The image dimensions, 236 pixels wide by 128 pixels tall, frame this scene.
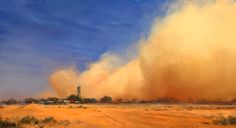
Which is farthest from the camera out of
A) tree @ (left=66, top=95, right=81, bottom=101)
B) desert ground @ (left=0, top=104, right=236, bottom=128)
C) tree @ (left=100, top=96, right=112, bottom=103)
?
tree @ (left=100, top=96, right=112, bottom=103)

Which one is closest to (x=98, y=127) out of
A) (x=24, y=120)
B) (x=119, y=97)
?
(x=24, y=120)

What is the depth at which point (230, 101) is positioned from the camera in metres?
79.0

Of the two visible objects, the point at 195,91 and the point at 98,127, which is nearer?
the point at 98,127

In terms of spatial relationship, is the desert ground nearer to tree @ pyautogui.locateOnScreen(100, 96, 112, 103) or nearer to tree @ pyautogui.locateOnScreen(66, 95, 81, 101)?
tree @ pyautogui.locateOnScreen(66, 95, 81, 101)

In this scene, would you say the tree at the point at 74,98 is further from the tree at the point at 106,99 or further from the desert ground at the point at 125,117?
the desert ground at the point at 125,117

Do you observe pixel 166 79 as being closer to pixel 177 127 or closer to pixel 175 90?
pixel 175 90

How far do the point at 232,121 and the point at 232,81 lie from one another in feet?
143

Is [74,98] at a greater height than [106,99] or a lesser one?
greater

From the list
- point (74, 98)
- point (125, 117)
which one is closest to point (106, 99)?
point (74, 98)

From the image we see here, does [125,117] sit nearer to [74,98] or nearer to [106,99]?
[74,98]

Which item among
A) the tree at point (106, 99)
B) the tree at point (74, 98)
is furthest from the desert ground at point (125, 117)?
the tree at point (106, 99)

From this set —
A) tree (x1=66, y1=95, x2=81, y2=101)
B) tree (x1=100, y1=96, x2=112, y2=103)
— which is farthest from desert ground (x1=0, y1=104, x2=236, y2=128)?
tree (x1=100, y1=96, x2=112, y2=103)

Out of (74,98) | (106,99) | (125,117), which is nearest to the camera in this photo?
(125,117)

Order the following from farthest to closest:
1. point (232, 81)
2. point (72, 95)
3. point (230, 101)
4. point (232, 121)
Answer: point (72, 95)
point (230, 101)
point (232, 81)
point (232, 121)
